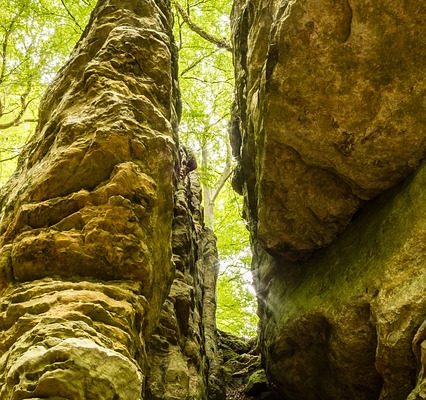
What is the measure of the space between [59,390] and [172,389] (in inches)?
150

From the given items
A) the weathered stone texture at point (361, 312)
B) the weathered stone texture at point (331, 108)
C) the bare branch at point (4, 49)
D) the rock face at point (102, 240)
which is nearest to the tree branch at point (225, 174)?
the bare branch at point (4, 49)

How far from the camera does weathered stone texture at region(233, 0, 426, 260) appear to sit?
6.63m

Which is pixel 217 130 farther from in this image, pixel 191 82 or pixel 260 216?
pixel 260 216

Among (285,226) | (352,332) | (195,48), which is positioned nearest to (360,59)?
(285,226)

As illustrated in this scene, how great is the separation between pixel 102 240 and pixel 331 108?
169 inches

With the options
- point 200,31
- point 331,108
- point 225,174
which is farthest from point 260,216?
point 225,174

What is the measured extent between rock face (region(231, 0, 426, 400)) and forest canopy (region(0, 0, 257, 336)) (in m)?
9.37

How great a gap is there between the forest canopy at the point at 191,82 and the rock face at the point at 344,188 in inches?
369

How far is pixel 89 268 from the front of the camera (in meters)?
5.55

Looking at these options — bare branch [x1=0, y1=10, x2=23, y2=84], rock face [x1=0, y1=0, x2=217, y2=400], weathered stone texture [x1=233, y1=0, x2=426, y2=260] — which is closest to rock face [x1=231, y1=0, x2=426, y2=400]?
weathered stone texture [x1=233, y1=0, x2=426, y2=260]

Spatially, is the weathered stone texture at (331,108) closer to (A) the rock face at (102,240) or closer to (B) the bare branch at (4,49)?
(A) the rock face at (102,240)

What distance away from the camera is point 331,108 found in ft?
24.1

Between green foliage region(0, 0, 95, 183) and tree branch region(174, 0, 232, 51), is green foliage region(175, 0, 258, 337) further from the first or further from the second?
green foliage region(0, 0, 95, 183)

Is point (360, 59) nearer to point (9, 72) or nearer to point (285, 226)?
point (285, 226)
